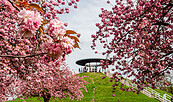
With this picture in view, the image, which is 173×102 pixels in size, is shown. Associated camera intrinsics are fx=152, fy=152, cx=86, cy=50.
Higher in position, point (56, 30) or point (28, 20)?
point (28, 20)

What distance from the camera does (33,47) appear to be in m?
4.15

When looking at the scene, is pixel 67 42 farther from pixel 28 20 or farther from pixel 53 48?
pixel 28 20

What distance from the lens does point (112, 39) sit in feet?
24.0

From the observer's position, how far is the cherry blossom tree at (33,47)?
2086 millimetres

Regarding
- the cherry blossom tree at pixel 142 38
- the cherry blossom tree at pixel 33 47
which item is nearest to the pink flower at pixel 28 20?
the cherry blossom tree at pixel 33 47

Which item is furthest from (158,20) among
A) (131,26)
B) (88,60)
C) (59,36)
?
(88,60)

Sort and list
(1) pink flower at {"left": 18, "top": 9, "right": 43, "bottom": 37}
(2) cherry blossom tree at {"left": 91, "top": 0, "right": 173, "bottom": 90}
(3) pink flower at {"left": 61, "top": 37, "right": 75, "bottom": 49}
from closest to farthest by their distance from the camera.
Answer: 1. (1) pink flower at {"left": 18, "top": 9, "right": 43, "bottom": 37}
2. (3) pink flower at {"left": 61, "top": 37, "right": 75, "bottom": 49}
3. (2) cherry blossom tree at {"left": 91, "top": 0, "right": 173, "bottom": 90}

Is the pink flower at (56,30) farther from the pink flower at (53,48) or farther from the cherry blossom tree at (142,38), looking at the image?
the cherry blossom tree at (142,38)

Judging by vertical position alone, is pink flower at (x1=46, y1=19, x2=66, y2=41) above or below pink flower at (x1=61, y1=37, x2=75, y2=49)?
above

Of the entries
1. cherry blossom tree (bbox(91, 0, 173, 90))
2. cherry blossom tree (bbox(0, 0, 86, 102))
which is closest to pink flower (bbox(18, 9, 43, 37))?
cherry blossom tree (bbox(0, 0, 86, 102))

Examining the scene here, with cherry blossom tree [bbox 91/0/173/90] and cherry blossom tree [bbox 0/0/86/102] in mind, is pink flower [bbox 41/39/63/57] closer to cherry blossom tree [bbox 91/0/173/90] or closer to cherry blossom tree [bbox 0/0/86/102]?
cherry blossom tree [bbox 0/0/86/102]

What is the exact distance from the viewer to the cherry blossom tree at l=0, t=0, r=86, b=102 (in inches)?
82.1

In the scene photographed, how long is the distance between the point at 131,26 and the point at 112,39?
1.05 meters

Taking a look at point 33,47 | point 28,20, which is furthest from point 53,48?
point 33,47
